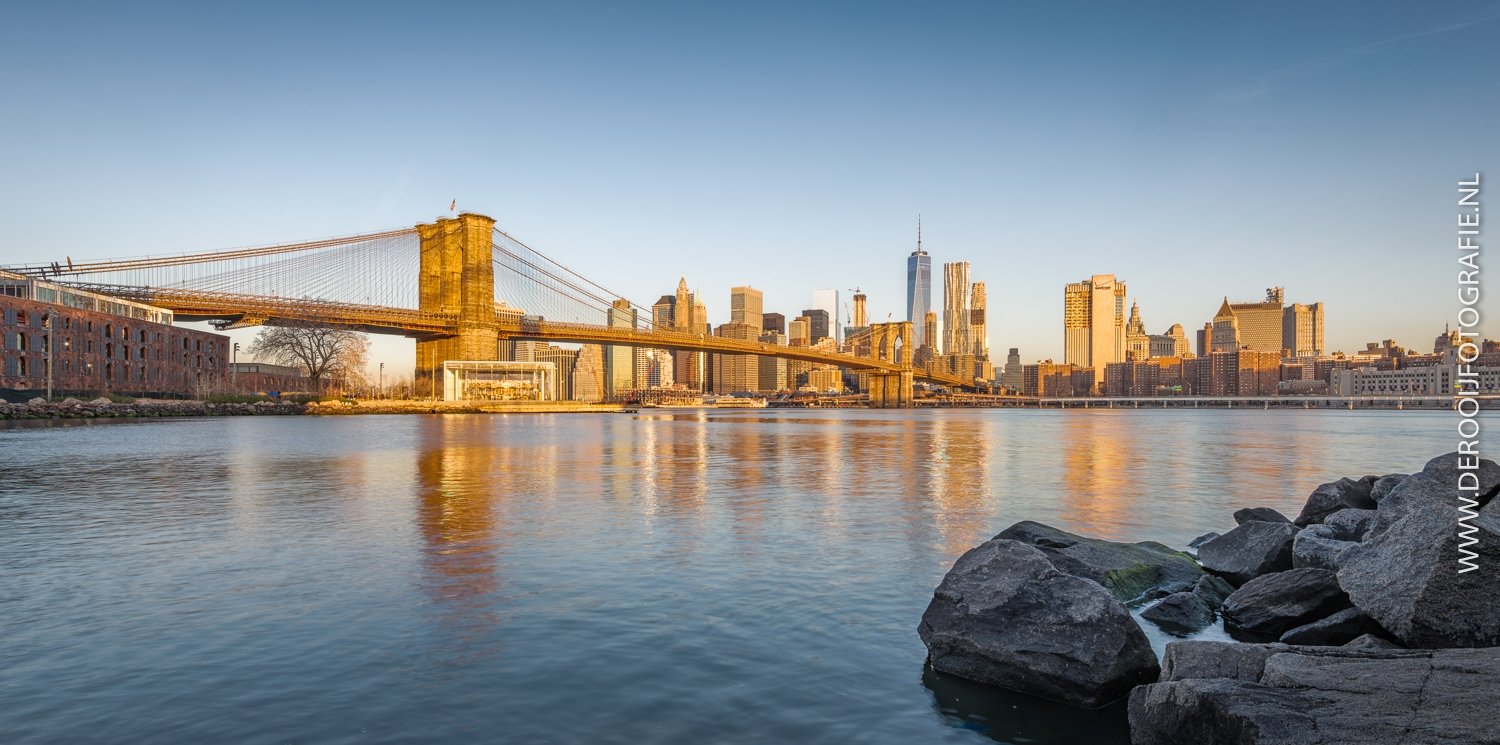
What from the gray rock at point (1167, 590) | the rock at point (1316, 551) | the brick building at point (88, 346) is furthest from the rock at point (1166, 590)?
the brick building at point (88, 346)

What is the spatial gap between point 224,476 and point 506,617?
17731mm

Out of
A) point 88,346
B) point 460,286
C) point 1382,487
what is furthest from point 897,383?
point 1382,487

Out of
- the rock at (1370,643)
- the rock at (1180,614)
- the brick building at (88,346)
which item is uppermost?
the brick building at (88,346)

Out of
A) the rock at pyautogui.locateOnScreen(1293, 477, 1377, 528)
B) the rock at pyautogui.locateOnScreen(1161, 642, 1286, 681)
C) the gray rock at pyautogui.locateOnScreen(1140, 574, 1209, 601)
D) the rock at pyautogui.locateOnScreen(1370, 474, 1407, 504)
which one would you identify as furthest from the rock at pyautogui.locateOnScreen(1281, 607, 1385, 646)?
the rock at pyautogui.locateOnScreen(1370, 474, 1407, 504)

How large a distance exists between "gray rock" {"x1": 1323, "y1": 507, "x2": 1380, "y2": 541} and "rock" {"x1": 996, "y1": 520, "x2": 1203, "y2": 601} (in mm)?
2032

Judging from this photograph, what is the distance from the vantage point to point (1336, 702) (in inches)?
194

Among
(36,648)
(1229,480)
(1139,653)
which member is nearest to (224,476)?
(36,648)

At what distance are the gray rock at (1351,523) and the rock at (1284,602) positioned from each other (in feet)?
10.0

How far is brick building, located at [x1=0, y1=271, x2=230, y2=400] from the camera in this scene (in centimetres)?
6731

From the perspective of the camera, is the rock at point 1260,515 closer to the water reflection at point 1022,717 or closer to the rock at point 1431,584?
the rock at point 1431,584

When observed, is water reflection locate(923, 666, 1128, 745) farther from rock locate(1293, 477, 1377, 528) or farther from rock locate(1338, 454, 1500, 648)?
rock locate(1293, 477, 1377, 528)

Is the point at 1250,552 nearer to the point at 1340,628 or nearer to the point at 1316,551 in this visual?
the point at 1316,551

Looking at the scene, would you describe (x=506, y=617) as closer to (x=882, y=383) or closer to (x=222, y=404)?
(x=222, y=404)

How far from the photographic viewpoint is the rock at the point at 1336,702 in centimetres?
457
